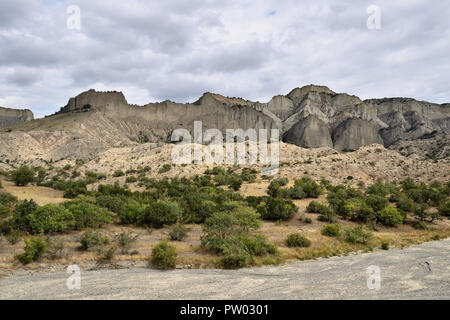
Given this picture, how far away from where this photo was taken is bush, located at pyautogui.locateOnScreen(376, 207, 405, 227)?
906 inches

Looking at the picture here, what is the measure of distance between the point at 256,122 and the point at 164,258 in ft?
386

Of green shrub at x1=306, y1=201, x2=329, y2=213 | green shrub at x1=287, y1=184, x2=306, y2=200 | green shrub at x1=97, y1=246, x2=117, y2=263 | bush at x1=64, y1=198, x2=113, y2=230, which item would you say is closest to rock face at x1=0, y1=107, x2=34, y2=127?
bush at x1=64, y1=198, x2=113, y2=230

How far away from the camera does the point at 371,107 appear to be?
14062 cm

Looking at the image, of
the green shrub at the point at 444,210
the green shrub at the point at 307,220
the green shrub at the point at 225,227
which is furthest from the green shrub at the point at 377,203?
the green shrub at the point at 225,227

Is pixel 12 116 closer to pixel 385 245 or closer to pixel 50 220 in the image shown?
pixel 50 220

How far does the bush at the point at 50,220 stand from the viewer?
1758cm

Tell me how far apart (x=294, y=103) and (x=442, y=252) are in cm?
14121

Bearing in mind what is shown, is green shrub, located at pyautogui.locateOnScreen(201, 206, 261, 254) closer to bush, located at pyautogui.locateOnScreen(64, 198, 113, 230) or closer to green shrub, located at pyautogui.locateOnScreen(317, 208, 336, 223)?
green shrub, located at pyautogui.locateOnScreen(317, 208, 336, 223)

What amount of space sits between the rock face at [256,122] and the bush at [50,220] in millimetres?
58196

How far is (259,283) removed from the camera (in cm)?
1041

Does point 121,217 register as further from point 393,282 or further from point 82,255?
point 393,282

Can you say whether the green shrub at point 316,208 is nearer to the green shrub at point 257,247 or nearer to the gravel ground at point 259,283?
the gravel ground at point 259,283

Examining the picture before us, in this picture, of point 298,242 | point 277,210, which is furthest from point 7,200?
point 298,242
